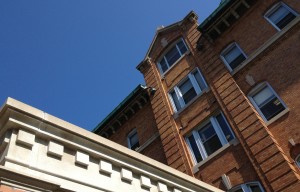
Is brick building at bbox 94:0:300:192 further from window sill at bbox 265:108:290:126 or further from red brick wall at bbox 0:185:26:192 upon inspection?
red brick wall at bbox 0:185:26:192

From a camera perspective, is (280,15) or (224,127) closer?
(224,127)

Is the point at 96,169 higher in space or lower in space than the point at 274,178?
lower

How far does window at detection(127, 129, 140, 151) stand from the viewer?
20.4 m

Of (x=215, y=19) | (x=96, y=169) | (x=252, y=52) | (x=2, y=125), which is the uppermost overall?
(x=215, y=19)

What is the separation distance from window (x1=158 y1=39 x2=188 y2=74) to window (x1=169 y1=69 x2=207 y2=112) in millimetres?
2111

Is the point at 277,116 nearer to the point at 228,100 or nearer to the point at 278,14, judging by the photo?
the point at 228,100

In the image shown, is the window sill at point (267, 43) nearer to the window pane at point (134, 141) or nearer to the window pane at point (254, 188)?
the window pane at point (254, 188)

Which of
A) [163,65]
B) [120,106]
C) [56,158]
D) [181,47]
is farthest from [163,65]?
[56,158]

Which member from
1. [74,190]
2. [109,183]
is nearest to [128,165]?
[109,183]

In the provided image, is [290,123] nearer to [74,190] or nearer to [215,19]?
[215,19]

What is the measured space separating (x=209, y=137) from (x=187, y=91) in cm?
355

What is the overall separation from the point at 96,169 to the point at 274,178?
8.35m

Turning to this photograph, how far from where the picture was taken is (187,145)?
16.2m

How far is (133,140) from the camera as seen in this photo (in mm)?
20891
